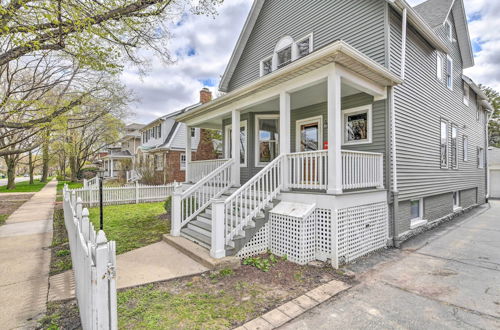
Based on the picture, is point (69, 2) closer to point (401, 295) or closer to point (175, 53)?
point (175, 53)

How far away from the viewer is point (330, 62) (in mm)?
4836

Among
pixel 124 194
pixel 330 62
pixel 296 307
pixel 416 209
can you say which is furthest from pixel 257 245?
pixel 124 194

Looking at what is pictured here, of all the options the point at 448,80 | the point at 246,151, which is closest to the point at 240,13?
the point at 246,151

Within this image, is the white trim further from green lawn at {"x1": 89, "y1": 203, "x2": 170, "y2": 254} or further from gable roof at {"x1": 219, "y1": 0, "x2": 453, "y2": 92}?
green lawn at {"x1": 89, "y1": 203, "x2": 170, "y2": 254}

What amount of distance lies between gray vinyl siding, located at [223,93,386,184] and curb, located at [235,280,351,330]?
150 inches

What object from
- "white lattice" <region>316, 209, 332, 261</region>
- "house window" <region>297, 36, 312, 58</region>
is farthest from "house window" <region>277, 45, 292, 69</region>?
"white lattice" <region>316, 209, 332, 261</region>

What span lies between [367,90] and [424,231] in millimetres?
5103

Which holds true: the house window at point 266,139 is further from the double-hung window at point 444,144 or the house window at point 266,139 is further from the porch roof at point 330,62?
the double-hung window at point 444,144

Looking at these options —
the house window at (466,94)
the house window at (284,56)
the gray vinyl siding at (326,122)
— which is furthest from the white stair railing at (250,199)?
the house window at (466,94)

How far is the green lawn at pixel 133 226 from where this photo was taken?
20.2 feet

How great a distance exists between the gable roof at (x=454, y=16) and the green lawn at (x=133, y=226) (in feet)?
38.3

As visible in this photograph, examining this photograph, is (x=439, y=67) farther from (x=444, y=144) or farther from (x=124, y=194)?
(x=124, y=194)

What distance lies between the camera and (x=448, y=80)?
396 inches

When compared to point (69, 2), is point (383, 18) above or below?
above
